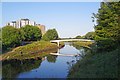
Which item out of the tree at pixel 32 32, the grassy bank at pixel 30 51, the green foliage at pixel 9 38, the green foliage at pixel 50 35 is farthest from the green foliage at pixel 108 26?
the tree at pixel 32 32

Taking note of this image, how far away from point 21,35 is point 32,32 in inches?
103

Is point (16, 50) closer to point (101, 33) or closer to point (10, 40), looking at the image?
point (10, 40)

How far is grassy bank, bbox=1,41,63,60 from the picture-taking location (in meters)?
15.6

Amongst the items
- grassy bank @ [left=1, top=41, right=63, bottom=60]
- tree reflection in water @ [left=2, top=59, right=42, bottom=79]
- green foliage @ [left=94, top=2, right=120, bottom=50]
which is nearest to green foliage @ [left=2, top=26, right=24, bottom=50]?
grassy bank @ [left=1, top=41, right=63, bottom=60]

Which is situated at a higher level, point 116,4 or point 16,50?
point 116,4

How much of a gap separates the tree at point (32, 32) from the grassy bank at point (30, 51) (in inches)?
64.4

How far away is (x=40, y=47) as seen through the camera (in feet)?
68.0

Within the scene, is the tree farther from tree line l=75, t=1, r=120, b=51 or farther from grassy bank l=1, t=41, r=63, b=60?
tree line l=75, t=1, r=120, b=51

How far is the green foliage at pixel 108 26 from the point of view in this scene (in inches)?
333

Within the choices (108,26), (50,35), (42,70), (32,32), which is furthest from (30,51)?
(108,26)

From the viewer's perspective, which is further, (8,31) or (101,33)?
(8,31)

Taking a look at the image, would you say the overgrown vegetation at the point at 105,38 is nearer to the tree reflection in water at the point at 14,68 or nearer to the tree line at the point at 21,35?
the tree reflection in water at the point at 14,68

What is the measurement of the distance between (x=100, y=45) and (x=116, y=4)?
69.6 inches

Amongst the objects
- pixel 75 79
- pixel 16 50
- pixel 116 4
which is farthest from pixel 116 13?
pixel 16 50
